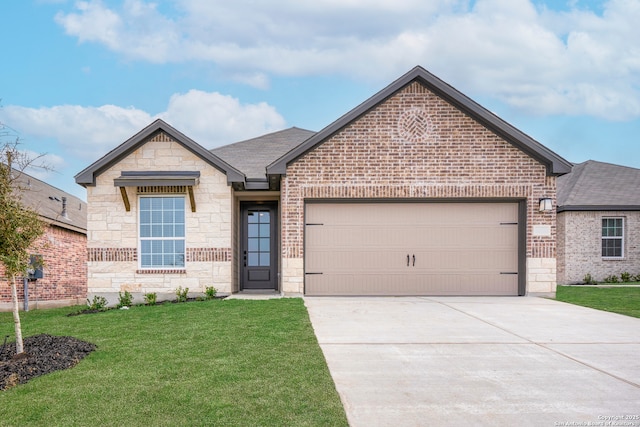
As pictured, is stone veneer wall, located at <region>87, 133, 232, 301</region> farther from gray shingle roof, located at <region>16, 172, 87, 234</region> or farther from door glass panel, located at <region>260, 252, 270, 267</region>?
gray shingle roof, located at <region>16, 172, 87, 234</region>

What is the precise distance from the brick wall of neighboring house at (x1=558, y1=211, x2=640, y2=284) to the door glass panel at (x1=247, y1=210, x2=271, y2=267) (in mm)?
12314

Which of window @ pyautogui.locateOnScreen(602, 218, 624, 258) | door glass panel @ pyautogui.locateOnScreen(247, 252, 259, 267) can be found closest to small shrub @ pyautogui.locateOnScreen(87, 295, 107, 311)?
door glass panel @ pyautogui.locateOnScreen(247, 252, 259, 267)

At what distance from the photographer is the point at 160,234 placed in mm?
12898

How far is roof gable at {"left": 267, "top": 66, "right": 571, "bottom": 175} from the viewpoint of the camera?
40.2ft

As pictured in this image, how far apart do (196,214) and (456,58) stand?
40.8ft

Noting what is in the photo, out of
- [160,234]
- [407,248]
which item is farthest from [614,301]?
[160,234]

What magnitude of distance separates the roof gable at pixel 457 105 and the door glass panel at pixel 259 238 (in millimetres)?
2632

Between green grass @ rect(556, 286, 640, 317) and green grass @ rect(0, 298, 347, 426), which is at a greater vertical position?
green grass @ rect(0, 298, 347, 426)

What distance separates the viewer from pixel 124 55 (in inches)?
720

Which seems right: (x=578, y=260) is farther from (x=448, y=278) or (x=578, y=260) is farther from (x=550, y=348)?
(x=550, y=348)

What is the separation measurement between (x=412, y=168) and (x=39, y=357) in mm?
8997

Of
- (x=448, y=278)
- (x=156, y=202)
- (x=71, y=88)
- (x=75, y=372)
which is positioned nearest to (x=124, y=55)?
(x=71, y=88)

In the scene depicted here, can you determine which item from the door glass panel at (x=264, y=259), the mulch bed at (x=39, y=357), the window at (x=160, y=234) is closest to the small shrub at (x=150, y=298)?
the window at (x=160, y=234)

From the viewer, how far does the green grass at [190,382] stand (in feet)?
14.0
